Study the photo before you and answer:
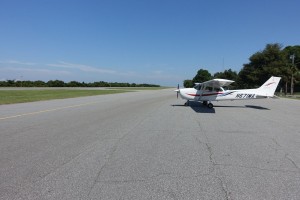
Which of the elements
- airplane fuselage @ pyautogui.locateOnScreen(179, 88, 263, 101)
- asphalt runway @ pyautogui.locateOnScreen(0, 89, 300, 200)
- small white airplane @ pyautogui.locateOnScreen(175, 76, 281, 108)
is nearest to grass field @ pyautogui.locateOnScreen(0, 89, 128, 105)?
airplane fuselage @ pyautogui.locateOnScreen(179, 88, 263, 101)

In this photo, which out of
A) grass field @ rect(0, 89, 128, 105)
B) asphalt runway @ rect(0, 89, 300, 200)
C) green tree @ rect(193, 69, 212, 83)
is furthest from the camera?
green tree @ rect(193, 69, 212, 83)

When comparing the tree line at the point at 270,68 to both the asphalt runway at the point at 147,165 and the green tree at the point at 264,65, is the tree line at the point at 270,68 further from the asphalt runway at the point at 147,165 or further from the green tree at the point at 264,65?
the asphalt runway at the point at 147,165

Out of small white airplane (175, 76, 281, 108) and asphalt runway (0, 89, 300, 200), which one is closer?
asphalt runway (0, 89, 300, 200)

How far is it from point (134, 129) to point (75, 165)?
4330 mm

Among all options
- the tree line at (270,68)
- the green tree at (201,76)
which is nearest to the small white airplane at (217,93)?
the tree line at (270,68)

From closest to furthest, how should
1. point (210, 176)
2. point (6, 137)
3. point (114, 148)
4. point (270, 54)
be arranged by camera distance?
point (210, 176) < point (114, 148) < point (6, 137) < point (270, 54)

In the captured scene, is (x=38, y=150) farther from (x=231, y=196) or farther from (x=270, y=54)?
(x=270, y=54)

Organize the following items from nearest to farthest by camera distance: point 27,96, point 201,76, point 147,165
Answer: point 147,165
point 27,96
point 201,76

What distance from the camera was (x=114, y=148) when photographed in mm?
6488

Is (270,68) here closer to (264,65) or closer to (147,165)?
Result: (264,65)

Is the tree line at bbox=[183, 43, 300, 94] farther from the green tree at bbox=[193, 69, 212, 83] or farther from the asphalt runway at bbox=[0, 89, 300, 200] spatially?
the green tree at bbox=[193, 69, 212, 83]

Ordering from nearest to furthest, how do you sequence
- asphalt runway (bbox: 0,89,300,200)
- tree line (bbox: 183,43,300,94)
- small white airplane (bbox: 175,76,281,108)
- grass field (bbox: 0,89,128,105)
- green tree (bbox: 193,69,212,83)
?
asphalt runway (bbox: 0,89,300,200) → small white airplane (bbox: 175,76,281,108) → grass field (bbox: 0,89,128,105) → tree line (bbox: 183,43,300,94) → green tree (bbox: 193,69,212,83)

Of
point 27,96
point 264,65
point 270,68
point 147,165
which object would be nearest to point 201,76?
point 264,65

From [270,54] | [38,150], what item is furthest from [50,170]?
[270,54]
